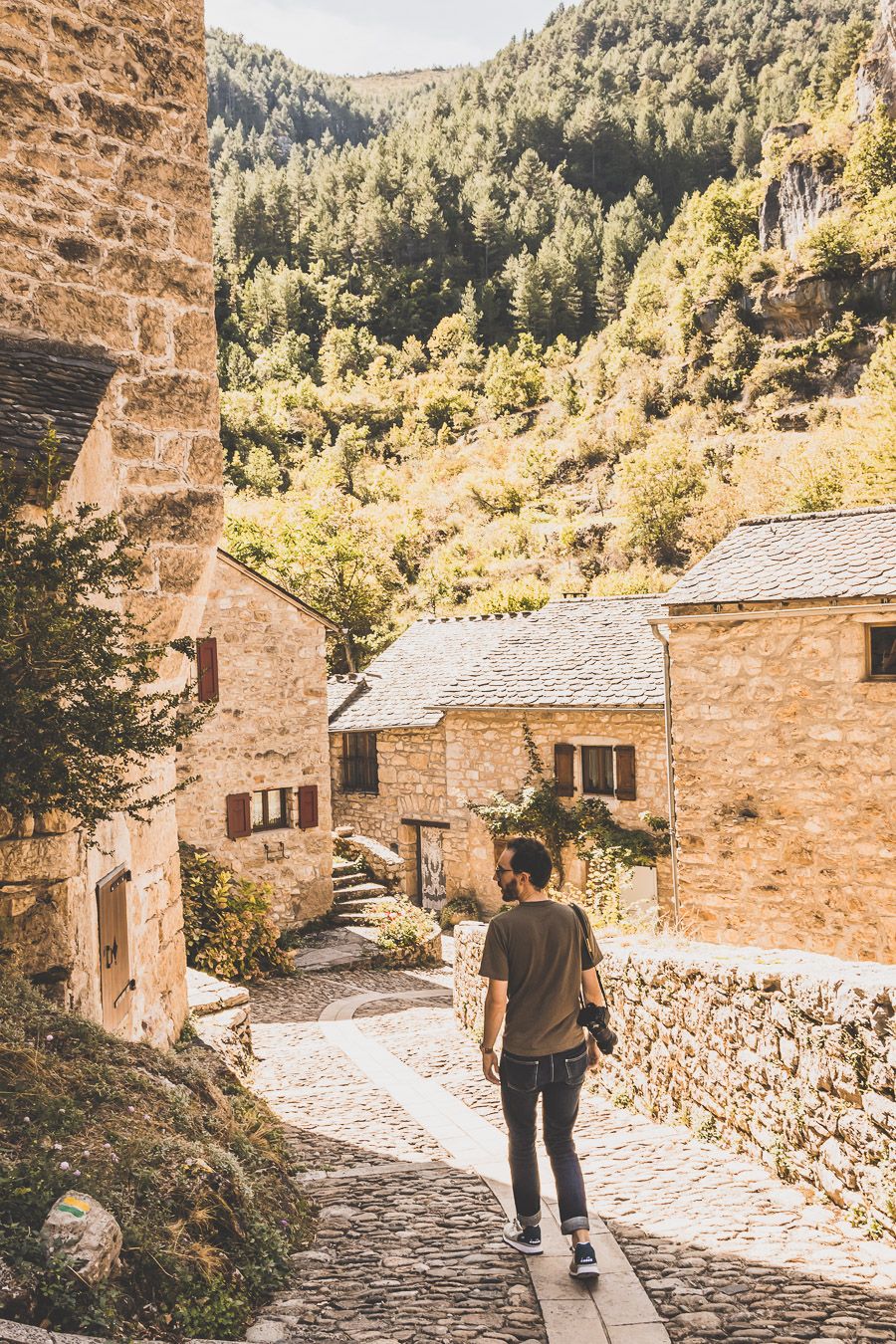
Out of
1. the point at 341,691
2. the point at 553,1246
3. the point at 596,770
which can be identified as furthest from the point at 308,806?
the point at 553,1246

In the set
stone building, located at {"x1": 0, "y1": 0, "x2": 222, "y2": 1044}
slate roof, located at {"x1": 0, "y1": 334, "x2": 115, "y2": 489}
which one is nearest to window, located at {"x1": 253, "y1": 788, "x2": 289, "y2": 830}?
stone building, located at {"x1": 0, "y1": 0, "x2": 222, "y2": 1044}

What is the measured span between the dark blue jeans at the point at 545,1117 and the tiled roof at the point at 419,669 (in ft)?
53.9

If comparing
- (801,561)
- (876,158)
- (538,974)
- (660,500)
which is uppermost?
(876,158)

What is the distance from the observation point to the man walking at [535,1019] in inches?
163

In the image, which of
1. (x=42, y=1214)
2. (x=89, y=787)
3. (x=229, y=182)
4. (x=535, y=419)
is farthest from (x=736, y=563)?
(x=229, y=182)

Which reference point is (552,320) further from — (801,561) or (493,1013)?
(493,1013)

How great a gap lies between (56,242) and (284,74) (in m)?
204

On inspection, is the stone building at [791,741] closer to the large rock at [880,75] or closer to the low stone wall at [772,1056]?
the low stone wall at [772,1056]

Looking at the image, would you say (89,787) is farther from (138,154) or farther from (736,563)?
(736,563)

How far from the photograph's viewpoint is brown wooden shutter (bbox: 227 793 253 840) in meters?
17.2

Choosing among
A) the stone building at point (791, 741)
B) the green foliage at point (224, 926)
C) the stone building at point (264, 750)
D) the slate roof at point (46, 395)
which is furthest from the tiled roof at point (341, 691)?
the slate roof at point (46, 395)

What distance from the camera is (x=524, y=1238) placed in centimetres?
Result: 419

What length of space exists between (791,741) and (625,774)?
18.6ft

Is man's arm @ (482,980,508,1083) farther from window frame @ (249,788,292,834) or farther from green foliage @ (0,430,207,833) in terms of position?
window frame @ (249,788,292,834)
